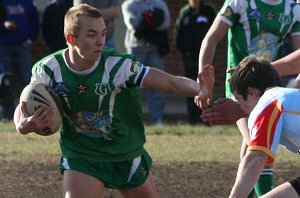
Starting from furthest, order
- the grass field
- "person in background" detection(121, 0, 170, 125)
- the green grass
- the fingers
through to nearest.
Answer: "person in background" detection(121, 0, 170, 125), the green grass, the grass field, the fingers

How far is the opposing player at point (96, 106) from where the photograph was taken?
734 cm

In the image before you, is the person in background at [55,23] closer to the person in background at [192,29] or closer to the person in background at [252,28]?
the person in background at [192,29]

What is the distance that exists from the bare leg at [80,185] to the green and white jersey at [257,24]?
1.94m

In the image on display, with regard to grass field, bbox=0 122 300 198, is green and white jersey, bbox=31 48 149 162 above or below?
above

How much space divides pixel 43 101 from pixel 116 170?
0.75 metres

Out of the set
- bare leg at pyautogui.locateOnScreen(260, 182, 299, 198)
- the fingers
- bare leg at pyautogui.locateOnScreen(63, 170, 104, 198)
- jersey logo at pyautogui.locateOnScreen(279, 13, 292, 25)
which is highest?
jersey logo at pyautogui.locateOnScreen(279, 13, 292, 25)

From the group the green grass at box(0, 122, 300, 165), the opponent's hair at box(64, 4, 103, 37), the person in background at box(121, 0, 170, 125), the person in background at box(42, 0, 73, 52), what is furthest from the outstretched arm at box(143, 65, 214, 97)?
the person in background at box(42, 0, 73, 52)

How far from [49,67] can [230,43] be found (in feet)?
7.22

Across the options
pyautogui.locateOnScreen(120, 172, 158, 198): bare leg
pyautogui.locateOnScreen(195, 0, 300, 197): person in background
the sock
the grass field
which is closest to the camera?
pyautogui.locateOnScreen(120, 172, 158, 198): bare leg

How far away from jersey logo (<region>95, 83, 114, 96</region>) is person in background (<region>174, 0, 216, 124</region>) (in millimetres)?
8301

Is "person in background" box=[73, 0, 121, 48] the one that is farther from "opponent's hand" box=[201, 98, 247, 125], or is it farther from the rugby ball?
"opponent's hand" box=[201, 98, 247, 125]

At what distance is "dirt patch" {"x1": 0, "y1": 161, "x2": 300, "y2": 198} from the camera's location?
33.2 ft

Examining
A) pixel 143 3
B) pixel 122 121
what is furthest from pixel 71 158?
pixel 143 3

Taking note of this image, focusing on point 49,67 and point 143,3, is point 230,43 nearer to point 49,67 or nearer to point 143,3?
point 49,67
